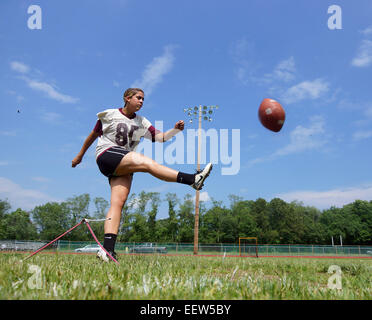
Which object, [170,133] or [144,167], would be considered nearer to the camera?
[144,167]

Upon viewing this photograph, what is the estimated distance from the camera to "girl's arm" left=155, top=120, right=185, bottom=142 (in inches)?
158

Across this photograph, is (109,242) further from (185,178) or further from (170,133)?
(170,133)

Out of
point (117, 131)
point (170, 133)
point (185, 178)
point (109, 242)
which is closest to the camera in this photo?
point (185, 178)

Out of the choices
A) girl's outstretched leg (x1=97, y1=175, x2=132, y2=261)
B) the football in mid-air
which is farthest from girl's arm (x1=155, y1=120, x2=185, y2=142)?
the football in mid-air

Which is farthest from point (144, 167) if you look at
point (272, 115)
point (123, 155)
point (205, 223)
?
point (205, 223)

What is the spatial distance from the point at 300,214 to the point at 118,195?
290 feet

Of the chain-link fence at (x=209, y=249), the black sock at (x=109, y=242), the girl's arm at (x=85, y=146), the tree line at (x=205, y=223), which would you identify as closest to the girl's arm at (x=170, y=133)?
the girl's arm at (x=85, y=146)

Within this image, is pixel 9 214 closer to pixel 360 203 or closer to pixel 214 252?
pixel 214 252

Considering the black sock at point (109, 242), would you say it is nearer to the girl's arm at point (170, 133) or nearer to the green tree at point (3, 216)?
the girl's arm at point (170, 133)

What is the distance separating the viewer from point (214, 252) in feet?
115

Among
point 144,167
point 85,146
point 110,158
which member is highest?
point 85,146

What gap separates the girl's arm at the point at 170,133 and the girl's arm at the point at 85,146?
2.94 feet

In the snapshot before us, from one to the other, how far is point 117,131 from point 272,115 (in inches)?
92.6

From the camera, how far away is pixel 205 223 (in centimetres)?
6669
